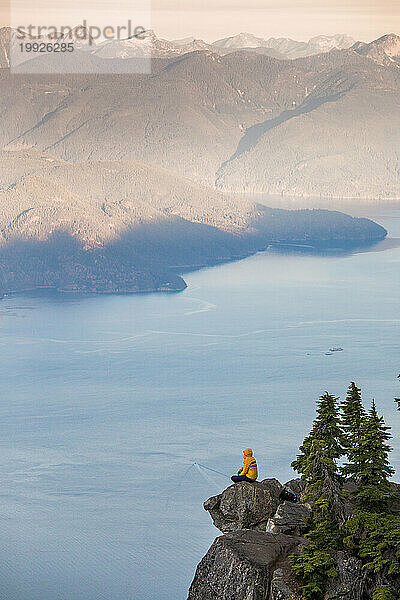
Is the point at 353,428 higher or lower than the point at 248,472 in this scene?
higher


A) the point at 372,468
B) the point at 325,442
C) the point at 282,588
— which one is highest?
the point at 325,442

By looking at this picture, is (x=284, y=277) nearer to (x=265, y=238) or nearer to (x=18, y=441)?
(x=265, y=238)

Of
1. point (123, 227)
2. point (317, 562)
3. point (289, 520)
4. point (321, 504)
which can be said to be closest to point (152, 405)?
point (289, 520)

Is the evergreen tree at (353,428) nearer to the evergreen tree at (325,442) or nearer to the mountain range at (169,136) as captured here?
the evergreen tree at (325,442)

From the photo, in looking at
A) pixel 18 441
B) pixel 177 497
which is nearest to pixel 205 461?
pixel 177 497

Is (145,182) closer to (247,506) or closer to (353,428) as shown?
Answer: (247,506)
